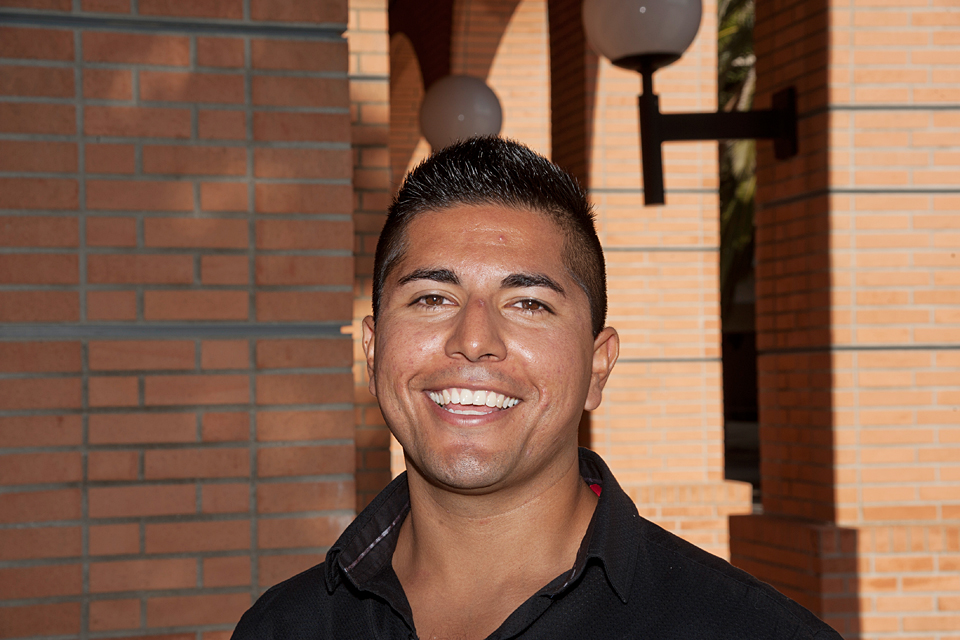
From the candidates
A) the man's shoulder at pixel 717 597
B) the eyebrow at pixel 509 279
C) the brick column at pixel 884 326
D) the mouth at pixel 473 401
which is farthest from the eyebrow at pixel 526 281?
the brick column at pixel 884 326

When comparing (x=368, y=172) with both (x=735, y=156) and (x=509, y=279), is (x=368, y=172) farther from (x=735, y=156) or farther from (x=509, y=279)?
(x=735, y=156)

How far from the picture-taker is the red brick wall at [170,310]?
2.44 m

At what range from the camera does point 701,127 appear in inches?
151

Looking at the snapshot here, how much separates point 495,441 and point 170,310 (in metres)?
1.27

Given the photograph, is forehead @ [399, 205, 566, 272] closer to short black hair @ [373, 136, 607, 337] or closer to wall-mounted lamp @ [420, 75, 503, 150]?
short black hair @ [373, 136, 607, 337]

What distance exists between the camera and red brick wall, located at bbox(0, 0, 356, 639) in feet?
8.01

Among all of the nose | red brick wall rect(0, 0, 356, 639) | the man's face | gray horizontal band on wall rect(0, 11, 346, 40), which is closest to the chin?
the man's face

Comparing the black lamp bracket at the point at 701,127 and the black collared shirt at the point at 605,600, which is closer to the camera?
the black collared shirt at the point at 605,600

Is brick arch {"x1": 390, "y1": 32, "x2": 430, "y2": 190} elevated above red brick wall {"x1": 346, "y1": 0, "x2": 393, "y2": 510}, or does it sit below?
above

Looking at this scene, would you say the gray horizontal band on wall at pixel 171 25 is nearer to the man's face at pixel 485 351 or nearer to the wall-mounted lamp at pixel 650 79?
the man's face at pixel 485 351

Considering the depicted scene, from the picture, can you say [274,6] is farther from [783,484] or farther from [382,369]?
[783,484]

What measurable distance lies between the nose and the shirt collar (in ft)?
0.97

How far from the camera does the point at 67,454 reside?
2.46 metres

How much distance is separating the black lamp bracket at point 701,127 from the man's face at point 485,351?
2.26 metres
